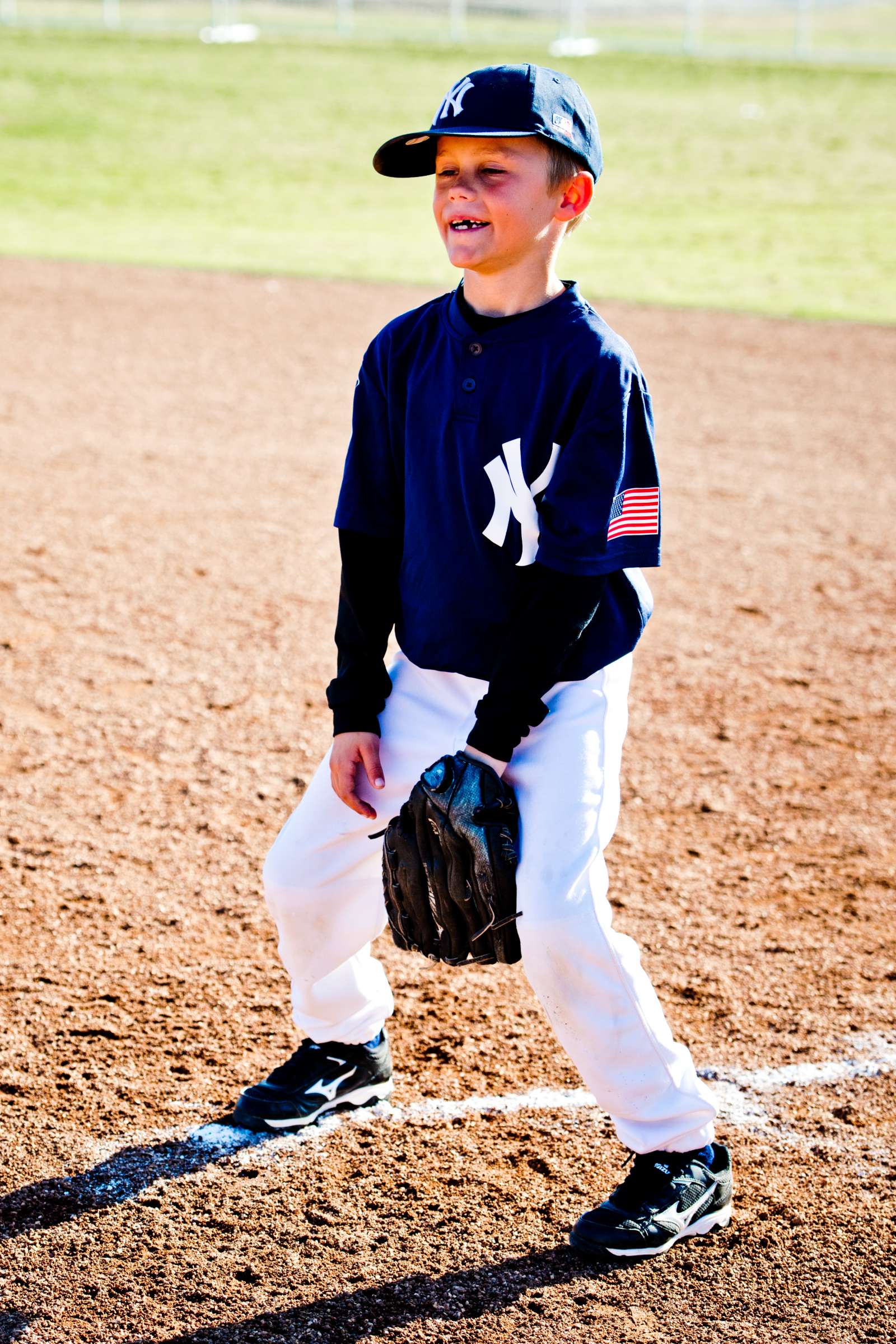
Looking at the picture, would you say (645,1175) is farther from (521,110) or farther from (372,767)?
(521,110)

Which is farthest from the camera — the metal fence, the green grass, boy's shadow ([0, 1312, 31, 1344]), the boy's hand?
the metal fence

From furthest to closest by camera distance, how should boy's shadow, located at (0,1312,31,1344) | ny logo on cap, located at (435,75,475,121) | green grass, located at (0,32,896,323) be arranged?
green grass, located at (0,32,896,323)
ny logo on cap, located at (435,75,475,121)
boy's shadow, located at (0,1312,31,1344)

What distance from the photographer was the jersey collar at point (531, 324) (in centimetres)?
231

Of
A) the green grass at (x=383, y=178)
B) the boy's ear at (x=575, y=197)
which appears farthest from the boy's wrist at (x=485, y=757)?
the green grass at (x=383, y=178)

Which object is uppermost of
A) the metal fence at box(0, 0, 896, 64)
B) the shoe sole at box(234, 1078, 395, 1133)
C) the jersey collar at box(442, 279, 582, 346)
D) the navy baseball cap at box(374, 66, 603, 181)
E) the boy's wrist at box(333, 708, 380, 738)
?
the metal fence at box(0, 0, 896, 64)

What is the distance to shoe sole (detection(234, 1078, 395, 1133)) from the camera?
266cm

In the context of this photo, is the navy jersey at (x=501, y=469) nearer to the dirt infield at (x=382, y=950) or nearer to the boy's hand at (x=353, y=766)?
the boy's hand at (x=353, y=766)

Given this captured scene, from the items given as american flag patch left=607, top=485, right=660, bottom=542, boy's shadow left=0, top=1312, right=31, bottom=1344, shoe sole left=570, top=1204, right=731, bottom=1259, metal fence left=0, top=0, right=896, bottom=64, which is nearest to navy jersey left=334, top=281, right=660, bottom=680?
american flag patch left=607, top=485, right=660, bottom=542

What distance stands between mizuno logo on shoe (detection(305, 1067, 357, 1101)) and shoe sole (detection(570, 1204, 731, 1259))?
0.54 meters

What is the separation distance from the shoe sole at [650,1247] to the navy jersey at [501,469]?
3.07 feet

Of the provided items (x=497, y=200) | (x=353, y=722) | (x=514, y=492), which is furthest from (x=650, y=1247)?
(x=497, y=200)

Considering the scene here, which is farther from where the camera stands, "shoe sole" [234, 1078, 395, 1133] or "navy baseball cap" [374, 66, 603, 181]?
"shoe sole" [234, 1078, 395, 1133]

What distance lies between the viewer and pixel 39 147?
56.4ft

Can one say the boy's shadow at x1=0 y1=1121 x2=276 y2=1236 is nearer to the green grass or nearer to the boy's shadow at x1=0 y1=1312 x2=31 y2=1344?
the boy's shadow at x1=0 y1=1312 x2=31 y2=1344
